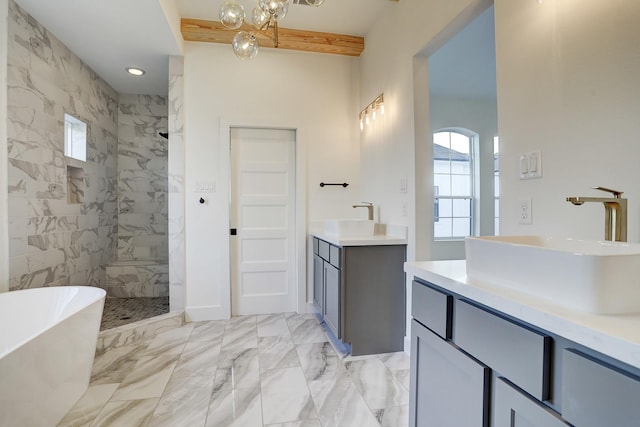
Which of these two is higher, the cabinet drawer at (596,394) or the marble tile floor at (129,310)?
the cabinet drawer at (596,394)

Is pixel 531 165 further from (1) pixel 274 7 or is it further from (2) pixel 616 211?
(1) pixel 274 7

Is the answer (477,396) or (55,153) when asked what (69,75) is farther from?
(477,396)

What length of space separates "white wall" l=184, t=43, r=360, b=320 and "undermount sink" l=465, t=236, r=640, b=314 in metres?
2.62

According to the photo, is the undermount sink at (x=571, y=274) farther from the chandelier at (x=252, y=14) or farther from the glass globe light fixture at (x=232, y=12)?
the glass globe light fixture at (x=232, y=12)

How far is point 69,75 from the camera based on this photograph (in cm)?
302

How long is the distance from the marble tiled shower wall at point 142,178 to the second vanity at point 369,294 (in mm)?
2926

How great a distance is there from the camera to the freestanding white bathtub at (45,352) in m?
1.30

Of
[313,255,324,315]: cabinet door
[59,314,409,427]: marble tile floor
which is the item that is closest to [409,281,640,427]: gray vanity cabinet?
[59,314,409,427]: marble tile floor

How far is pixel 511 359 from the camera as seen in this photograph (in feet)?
2.48

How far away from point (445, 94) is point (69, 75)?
444 cm

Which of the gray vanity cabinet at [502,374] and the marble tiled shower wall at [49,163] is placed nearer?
the gray vanity cabinet at [502,374]

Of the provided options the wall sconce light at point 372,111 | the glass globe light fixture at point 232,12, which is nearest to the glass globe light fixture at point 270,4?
the glass globe light fixture at point 232,12

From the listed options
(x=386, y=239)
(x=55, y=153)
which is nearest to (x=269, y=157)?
Answer: (x=386, y=239)

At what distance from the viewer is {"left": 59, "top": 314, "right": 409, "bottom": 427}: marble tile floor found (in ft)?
5.62
